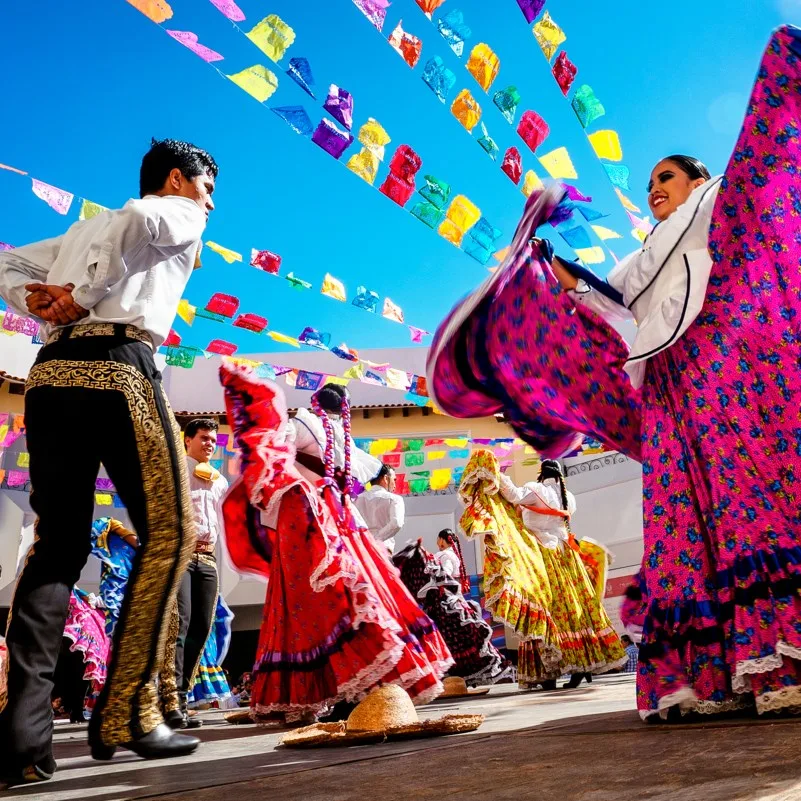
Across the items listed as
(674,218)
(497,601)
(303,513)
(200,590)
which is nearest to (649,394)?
(674,218)

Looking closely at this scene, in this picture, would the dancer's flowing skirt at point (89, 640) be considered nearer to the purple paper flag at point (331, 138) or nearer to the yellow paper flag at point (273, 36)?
the purple paper flag at point (331, 138)

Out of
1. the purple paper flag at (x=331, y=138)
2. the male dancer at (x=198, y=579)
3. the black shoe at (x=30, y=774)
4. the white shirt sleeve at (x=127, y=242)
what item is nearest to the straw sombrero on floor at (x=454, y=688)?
the male dancer at (x=198, y=579)

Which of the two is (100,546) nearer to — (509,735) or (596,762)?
(509,735)

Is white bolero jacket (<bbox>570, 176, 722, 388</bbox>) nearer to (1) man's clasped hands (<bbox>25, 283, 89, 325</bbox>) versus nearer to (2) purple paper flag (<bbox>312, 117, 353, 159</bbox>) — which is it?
(1) man's clasped hands (<bbox>25, 283, 89, 325</bbox>)

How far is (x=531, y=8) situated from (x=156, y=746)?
345 cm

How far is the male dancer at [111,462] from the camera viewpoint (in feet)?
5.84

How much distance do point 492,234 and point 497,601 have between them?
8.20 ft

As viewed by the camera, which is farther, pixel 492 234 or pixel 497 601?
pixel 497 601

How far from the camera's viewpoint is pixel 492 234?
182 inches

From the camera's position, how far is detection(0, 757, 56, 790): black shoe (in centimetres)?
160

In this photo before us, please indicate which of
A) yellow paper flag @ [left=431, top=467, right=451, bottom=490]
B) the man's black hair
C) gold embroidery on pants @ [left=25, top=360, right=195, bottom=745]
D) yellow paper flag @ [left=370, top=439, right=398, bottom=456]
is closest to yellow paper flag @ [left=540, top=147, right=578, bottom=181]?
the man's black hair

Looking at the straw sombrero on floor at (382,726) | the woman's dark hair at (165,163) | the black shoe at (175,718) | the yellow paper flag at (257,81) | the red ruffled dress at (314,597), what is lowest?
the black shoe at (175,718)

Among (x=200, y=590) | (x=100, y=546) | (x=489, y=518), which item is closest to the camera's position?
(x=200, y=590)

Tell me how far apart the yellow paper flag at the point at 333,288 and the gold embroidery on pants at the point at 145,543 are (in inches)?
151
